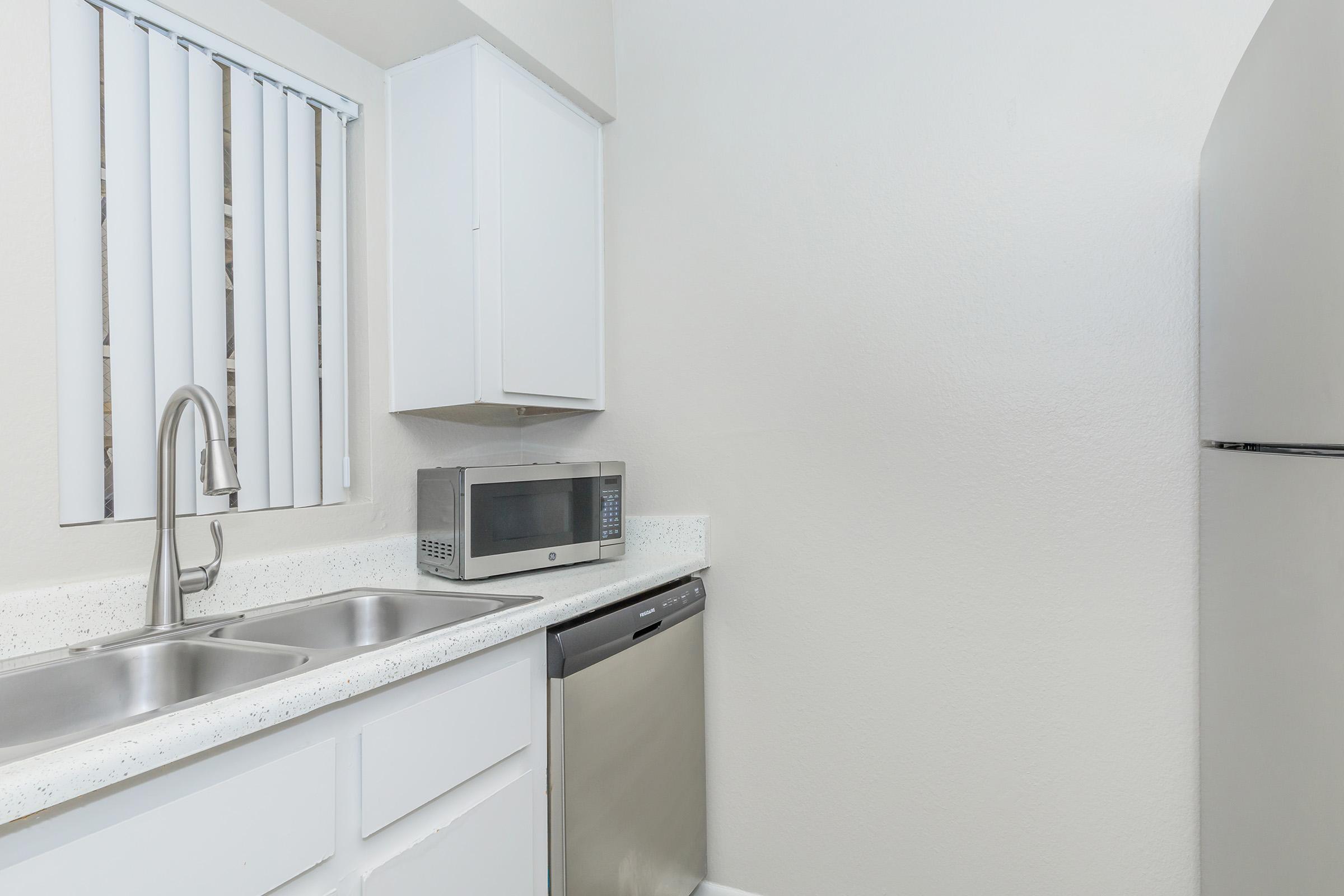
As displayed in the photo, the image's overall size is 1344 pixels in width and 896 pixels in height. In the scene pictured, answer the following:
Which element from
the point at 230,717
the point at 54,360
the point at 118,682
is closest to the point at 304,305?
the point at 54,360

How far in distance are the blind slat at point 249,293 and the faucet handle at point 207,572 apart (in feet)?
0.54

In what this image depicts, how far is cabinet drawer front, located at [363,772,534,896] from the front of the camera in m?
1.06

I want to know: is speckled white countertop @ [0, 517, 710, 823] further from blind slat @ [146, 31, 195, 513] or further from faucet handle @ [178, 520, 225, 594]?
blind slat @ [146, 31, 195, 513]

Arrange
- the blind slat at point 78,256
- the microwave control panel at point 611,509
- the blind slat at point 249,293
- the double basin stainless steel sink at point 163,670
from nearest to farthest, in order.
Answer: the double basin stainless steel sink at point 163,670, the blind slat at point 78,256, the blind slat at point 249,293, the microwave control panel at point 611,509

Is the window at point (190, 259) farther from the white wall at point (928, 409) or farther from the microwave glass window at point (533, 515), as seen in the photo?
the white wall at point (928, 409)

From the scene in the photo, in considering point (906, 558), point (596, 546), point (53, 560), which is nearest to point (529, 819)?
point (596, 546)

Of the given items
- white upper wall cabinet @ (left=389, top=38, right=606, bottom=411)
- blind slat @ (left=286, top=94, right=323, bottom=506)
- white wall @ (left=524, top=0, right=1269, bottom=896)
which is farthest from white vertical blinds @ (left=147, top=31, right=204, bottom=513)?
white wall @ (left=524, top=0, right=1269, bottom=896)

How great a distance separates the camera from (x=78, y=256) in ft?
4.22

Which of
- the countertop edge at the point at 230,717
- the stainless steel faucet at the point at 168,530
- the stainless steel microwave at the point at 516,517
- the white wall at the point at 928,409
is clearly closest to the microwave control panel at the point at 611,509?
the stainless steel microwave at the point at 516,517

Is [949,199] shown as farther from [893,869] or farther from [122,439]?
[122,439]

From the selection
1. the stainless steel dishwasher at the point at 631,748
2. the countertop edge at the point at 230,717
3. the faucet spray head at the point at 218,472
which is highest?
the faucet spray head at the point at 218,472

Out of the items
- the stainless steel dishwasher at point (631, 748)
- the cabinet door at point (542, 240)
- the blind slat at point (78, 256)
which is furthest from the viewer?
the cabinet door at point (542, 240)

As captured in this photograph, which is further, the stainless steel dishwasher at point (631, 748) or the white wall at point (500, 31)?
the white wall at point (500, 31)

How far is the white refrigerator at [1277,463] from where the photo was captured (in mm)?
811
